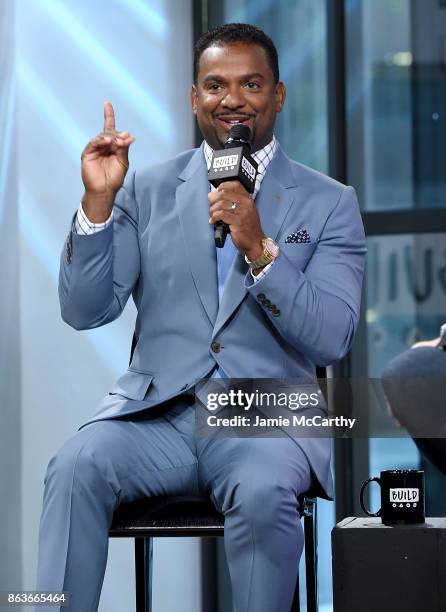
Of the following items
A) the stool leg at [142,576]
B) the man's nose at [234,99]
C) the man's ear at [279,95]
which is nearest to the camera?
the man's nose at [234,99]

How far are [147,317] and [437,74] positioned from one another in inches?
74.7

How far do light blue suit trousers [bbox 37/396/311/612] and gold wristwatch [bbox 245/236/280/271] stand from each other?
366mm

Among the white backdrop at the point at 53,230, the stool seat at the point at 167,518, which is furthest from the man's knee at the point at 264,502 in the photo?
the white backdrop at the point at 53,230

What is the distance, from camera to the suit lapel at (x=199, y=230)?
2.53 m

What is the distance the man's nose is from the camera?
2.55 m

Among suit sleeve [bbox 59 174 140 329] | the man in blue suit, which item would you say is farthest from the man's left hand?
suit sleeve [bbox 59 174 140 329]

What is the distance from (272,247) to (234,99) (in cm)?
38

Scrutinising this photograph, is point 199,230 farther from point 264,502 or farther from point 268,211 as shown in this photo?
point 264,502

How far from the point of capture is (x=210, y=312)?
2520 millimetres

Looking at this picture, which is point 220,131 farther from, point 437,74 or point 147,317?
point 437,74

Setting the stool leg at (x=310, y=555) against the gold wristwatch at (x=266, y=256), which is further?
the stool leg at (x=310, y=555)

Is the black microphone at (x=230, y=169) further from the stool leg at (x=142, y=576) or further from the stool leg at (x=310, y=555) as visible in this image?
the stool leg at (x=142, y=576)

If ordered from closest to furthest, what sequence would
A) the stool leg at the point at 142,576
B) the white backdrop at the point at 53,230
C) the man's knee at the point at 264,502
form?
the man's knee at the point at 264,502, the stool leg at the point at 142,576, the white backdrop at the point at 53,230

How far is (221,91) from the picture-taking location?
2.57 metres
